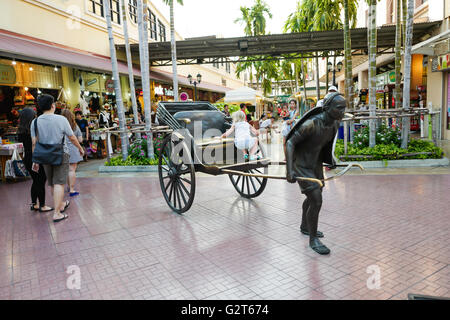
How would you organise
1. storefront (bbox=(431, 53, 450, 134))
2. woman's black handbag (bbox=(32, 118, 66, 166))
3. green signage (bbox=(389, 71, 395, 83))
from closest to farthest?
woman's black handbag (bbox=(32, 118, 66, 166)) → storefront (bbox=(431, 53, 450, 134)) → green signage (bbox=(389, 71, 395, 83))

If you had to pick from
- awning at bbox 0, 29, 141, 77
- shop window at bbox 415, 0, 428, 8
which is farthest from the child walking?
shop window at bbox 415, 0, 428, 8

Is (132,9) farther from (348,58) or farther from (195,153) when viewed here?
(195,153)

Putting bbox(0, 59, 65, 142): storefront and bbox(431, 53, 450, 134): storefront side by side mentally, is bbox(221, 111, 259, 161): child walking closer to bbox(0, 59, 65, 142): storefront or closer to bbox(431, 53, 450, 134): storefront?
bbox(0, 59, 65, 142): storefront

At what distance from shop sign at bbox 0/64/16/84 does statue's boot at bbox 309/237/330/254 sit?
11.9 metres

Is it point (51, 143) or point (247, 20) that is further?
point (247, 20)

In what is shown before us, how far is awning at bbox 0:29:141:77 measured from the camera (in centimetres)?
963

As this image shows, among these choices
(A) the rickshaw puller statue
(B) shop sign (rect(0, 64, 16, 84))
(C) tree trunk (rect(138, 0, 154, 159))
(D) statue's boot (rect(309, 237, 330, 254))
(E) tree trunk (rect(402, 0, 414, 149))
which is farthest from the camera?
(B) shop sign (rect(0, 64, 16, 84))

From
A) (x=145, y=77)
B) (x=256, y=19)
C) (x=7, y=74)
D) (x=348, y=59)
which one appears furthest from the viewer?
(x=256, y=19)

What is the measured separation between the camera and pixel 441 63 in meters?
12.8

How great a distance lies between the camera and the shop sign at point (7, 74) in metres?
11.3

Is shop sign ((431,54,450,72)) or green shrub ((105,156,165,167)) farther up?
shop sign ((431,54,450,72))

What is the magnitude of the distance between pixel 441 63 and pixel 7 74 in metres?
15.9

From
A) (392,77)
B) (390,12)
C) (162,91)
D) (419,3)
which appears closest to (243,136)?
(419,3)
